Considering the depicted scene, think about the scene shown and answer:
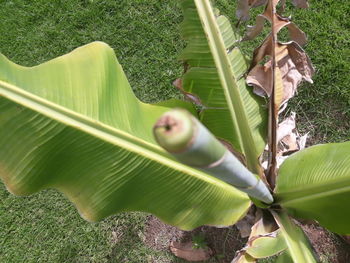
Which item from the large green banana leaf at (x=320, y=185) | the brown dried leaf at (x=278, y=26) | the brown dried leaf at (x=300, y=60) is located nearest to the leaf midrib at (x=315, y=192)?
the large green banana leaf at (x=320, y=185)

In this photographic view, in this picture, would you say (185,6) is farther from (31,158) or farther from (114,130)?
(31,158)

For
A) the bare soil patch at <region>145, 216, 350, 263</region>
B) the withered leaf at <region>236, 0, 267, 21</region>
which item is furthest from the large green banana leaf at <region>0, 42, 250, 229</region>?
the bare soil patch at <region>145, 216, 350, 263</region>

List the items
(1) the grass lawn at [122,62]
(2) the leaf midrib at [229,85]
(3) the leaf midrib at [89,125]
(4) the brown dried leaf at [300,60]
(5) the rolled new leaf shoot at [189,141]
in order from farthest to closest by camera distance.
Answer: (1) the grass lawn at [122,62] < (4) the brown dried leaf at [300,60] < (2) the leaf midrib at [229,85] < (3) the leaf midrib at [89,125] < (5) the rolled new leaf shoot at [189,141]

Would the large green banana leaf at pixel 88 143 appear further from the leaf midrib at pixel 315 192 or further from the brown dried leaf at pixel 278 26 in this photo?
the brown dried leaf at pixel 278 26

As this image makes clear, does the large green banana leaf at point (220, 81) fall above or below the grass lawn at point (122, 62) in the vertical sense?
above

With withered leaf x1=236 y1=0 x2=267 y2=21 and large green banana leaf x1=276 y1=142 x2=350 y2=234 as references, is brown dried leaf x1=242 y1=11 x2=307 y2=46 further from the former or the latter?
large green banana leaf x1=276 y1=142 x2=350 y2=234

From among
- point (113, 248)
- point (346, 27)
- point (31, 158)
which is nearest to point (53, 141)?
point (31, 158)
